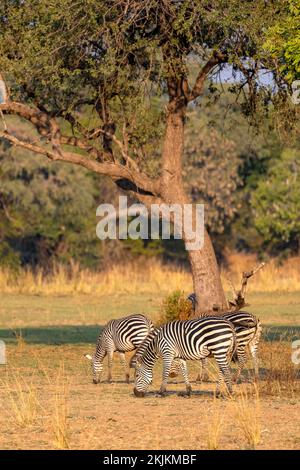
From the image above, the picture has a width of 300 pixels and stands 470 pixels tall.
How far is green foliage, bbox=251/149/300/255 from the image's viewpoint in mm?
47719

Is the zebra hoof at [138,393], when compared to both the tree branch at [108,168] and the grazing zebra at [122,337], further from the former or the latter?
the tree branch at [108,168]

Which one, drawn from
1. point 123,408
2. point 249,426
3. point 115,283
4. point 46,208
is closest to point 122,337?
point 123,408

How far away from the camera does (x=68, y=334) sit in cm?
2597

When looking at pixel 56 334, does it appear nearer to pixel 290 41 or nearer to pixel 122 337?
pixel 122 337

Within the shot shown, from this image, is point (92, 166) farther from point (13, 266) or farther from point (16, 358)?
point (13, 266)

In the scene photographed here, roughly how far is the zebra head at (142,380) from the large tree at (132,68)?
18.7ft

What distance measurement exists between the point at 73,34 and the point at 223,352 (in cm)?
741

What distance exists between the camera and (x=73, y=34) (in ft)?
65.8

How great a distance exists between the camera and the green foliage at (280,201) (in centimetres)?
4772

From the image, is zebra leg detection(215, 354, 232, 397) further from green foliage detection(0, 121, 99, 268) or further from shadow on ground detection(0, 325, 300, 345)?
green foliage detection(0, 121, 99, 268)

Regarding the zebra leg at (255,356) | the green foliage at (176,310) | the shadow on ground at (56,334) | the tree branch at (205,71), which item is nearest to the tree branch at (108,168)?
the tree branch at (205,71)
